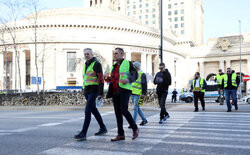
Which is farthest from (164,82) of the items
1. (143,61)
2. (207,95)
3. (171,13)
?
(171,13)

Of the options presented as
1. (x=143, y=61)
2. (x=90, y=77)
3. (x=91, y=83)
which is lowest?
(x=91, y=83)

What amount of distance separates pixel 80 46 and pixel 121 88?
5407 cm

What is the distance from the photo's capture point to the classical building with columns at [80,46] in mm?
57344

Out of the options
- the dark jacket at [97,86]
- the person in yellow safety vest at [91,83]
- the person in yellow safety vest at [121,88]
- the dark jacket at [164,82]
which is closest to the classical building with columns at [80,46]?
the dark jacket at [164,82]

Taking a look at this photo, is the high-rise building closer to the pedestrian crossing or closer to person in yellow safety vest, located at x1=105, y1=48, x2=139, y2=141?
the pedestrian crossing

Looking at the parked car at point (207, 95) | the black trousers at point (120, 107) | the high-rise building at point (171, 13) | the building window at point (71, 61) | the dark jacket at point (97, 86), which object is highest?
the high-rise building at point (171, 13)

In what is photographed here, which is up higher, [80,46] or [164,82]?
[80,46]

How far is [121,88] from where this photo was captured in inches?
229

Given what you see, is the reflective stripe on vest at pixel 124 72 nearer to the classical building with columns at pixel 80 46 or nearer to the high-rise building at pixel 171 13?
the classical building with columns at pixel 80 46

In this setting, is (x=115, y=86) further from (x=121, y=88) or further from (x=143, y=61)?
(x=143, y=61)

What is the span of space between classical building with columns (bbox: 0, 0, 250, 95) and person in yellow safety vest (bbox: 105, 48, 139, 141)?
42.3 meters

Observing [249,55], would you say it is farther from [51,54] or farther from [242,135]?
[242,135]

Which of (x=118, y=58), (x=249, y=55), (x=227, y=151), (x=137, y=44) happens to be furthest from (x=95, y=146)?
(x=249, y=55)

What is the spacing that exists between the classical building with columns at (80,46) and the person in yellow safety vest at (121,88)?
42.3 meters
